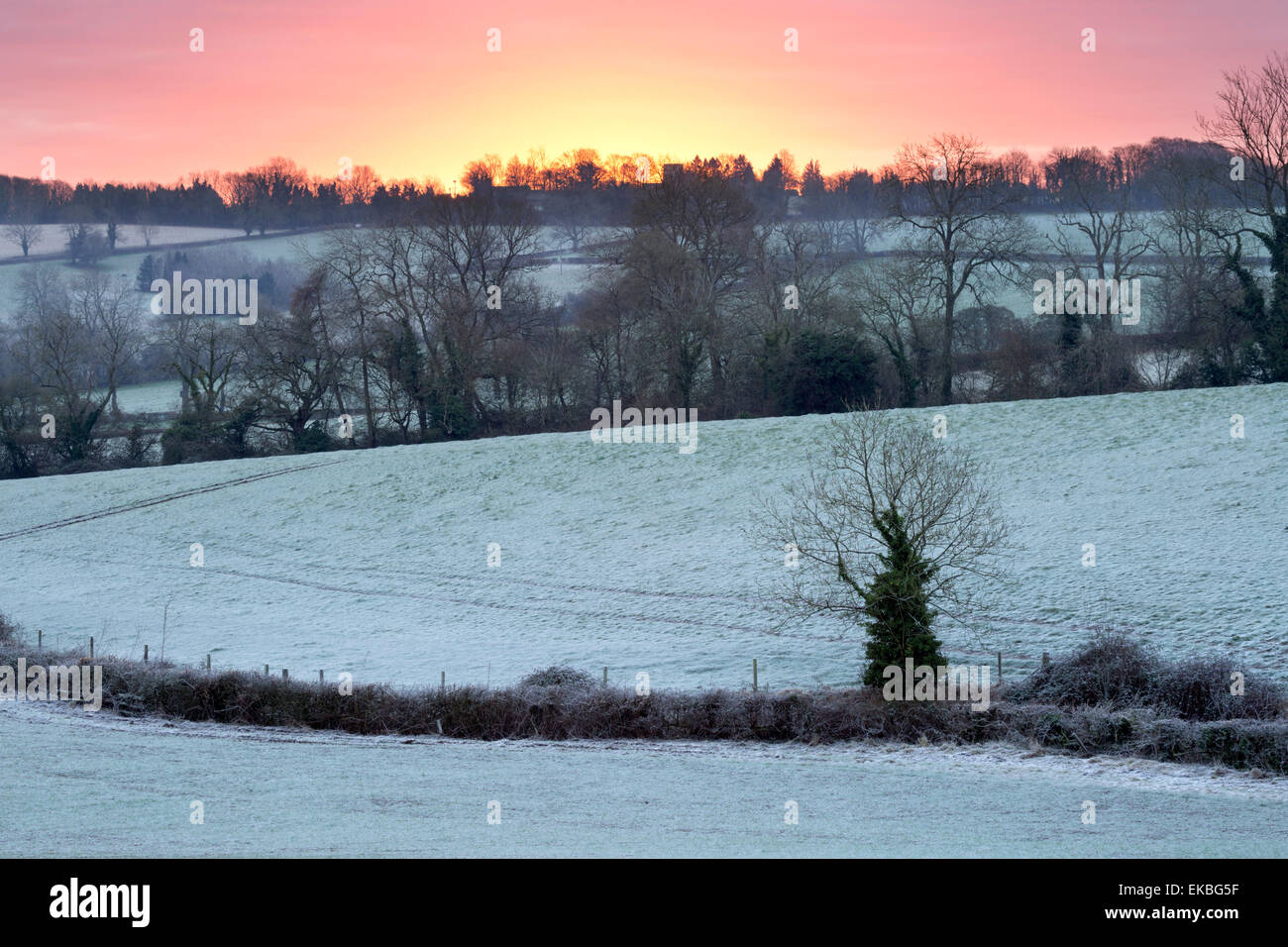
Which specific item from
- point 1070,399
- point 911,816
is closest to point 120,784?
point 911,816

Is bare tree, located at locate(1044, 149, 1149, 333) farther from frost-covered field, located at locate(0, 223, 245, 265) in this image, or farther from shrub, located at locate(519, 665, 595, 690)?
frost-covered field, located at locate(0, 223, 245, 265)

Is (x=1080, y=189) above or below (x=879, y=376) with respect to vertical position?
above

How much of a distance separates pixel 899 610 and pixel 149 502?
40.5 meters

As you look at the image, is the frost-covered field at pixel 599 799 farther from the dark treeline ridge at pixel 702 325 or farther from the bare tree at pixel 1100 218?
the bare tree at pixel 1100 218

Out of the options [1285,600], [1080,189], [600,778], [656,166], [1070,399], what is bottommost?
[600,778]

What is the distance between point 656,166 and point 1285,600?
75.0 m

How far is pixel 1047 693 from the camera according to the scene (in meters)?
21.9

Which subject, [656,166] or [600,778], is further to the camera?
[656,166]

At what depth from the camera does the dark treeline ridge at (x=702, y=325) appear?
5622 cm

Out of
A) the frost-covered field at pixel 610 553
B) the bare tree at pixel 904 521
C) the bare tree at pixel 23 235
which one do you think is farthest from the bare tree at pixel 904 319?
the bare tree at pixel 23 235

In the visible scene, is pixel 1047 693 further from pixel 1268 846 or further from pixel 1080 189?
pixel 1080 189
